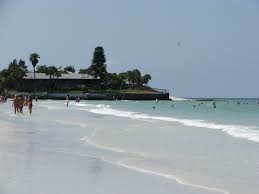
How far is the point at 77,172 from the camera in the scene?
26.5 feet

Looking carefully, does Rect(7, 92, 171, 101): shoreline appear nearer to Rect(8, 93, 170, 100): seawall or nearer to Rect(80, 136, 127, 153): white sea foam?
Rect(8, 93, 170, 100): seawall

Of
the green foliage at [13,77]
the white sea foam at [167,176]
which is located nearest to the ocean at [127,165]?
the white sea foam at [167,176]

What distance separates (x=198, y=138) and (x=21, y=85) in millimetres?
81061

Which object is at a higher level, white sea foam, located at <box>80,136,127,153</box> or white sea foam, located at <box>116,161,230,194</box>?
white sea foam, located at <box>80,136,127,153</box>

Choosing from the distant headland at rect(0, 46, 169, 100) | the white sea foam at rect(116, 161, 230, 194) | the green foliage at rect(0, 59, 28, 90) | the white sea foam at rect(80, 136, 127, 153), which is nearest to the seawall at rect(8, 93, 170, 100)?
the distant headland at rect(0, 46, 169, 100)

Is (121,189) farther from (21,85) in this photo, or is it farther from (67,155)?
(21,85)

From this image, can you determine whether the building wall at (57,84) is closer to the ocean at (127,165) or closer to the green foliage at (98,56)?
the green foliage at (98,56)

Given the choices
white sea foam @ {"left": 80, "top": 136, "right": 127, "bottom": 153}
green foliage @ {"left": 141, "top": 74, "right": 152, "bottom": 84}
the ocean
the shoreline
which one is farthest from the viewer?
green foliage @ {"left": 141, "top": 74, "right": 152, "bottom": 84}

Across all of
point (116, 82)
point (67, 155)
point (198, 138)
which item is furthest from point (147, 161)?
point (116, 82)

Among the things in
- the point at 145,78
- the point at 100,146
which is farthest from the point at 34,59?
the point at 100,146

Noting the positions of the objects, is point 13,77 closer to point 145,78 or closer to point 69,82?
point 69,82

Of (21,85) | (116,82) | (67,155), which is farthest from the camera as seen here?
(116,82)

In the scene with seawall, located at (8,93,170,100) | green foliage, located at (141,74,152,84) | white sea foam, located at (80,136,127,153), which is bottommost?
white sea foam, located at (80,136,127,153)

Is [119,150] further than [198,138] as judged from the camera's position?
No
